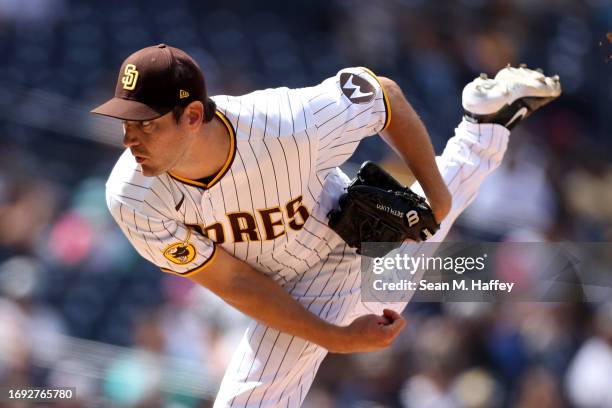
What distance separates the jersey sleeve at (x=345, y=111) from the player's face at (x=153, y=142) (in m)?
0.46

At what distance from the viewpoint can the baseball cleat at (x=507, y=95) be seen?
350 centimetres

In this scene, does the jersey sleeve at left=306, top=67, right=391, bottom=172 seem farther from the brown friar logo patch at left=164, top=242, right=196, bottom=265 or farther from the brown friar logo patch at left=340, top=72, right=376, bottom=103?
the brown friar logo patch at left=164, top=242, right=196, bottom=265

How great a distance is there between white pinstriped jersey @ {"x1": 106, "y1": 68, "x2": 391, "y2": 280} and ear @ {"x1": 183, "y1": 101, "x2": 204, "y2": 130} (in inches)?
5.4

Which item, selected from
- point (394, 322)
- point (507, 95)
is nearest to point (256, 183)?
point (394, 322)

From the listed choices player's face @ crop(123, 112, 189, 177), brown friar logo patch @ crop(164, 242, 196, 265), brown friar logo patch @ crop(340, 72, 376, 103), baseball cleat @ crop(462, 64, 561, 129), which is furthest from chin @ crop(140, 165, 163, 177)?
baseball cleat @ crop(462, 64, 561, 129)

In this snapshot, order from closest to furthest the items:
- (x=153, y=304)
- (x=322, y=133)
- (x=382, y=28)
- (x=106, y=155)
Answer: (x=322, y=133) < (x=153, y=304) < (x=106, y=155) < (x=382, y=28)

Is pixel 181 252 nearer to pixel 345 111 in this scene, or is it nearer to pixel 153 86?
pixel 153 86

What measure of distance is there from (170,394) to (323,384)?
72cm

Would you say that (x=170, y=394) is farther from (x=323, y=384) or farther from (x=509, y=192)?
(x=509, y=192)

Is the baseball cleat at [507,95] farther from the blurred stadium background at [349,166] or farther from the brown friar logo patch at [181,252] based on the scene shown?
the blurred stadium background at [349,166]

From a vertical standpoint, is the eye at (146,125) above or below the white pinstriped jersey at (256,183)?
above

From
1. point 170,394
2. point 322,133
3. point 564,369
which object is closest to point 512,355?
point 564,369

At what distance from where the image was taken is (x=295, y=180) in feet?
9.85

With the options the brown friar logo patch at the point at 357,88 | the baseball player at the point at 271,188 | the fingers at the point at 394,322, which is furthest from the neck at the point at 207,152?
the fingers at the point at 394,322
